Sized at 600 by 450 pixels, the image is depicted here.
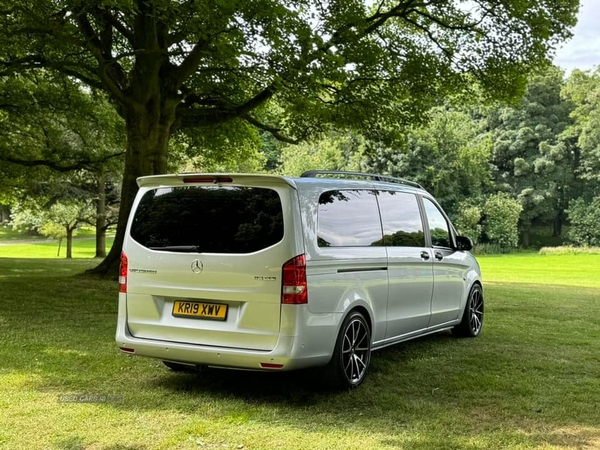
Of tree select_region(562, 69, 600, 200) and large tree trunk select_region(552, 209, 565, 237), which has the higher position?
tree select_region(562, 69, 600, 200)

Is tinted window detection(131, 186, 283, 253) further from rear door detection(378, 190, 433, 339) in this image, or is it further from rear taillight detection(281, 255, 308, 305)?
rear door detection(378, 190, 433, 339)

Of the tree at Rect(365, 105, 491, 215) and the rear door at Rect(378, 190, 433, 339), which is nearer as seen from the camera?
the rear door at Rect(378, 190, 433, 339)

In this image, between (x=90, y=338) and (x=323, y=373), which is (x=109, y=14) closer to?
(x=90, y=338)

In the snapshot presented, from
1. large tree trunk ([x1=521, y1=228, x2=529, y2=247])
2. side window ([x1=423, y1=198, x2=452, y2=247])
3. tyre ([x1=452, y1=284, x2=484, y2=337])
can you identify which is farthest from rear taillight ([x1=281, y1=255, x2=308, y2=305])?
large tree trunk ([x1=521, y1=228, x2=529, y2=247])

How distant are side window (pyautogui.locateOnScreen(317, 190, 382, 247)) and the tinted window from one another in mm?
532

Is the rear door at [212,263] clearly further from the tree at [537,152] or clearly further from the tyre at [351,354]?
the tree at [537,152]

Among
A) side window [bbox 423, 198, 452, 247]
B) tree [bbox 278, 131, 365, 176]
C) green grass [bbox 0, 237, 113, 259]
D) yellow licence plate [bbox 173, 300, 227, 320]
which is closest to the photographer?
yellow licence plate [bbox 173, 300, 227, 320]

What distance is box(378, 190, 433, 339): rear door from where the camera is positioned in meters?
6.66

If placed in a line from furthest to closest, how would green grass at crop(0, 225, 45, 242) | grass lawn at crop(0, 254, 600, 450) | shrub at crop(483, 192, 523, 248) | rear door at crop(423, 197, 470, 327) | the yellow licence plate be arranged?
green grass at crop(0, 225, 45, 242) → shrub at crop(483, 192, 523, 248) → rear door at crop(423, 197, 470, 327) → the yellow licence plate → grass lawn at crop(0, 254, 600, 450)

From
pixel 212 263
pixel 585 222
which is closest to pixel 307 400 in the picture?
pixel 212 263

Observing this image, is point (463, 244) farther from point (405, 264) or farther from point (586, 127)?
point (586, 127)

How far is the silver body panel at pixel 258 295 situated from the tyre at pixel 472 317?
2726 millimetres

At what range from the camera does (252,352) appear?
204 inches

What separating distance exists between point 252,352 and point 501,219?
5243cm
